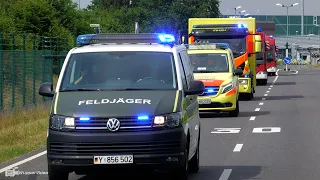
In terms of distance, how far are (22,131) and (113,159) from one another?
10.4m

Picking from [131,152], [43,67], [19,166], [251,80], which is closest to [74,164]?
[131,152]

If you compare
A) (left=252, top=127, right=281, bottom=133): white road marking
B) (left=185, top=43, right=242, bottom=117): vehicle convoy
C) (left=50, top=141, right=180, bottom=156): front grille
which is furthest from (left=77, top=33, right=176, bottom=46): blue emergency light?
(left=185, top=43, right=242, bottom=117): vehicle convoy

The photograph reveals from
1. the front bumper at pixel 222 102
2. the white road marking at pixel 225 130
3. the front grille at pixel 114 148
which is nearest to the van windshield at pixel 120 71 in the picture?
the front grille at pixel 114 148

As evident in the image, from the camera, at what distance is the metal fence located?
27.2 metres

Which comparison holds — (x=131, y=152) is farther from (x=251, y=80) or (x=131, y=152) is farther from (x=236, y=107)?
(x=251, y=80)

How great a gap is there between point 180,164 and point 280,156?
182 inches

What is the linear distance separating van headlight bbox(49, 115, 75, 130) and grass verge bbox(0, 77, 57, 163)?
4451mm

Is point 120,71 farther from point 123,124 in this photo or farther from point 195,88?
point 123,124

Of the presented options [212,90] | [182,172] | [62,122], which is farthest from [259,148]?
[212,90]

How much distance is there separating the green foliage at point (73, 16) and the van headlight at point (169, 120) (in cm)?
2745

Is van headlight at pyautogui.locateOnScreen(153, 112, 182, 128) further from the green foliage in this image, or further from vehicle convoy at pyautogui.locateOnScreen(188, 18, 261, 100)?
the green foliage

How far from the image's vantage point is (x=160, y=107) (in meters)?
11.2

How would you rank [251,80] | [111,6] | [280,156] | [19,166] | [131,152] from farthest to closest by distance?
[111,6], [251,80], [280,156], [19,166], [131,152]

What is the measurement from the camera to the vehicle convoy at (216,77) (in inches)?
1014
